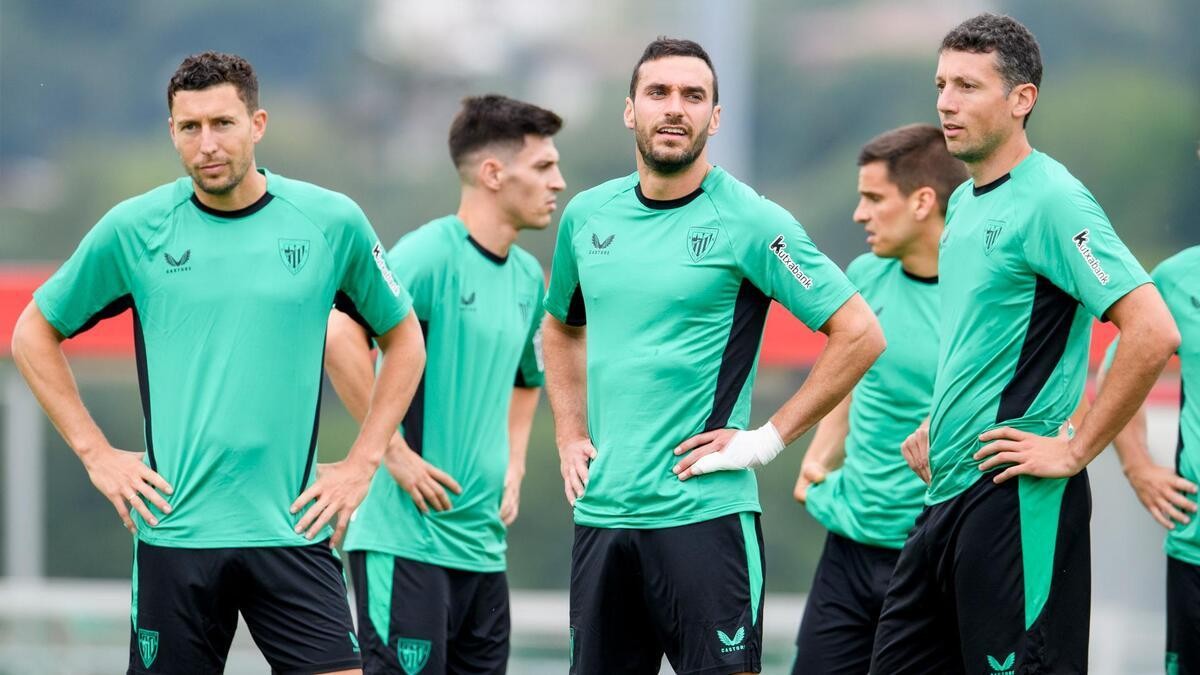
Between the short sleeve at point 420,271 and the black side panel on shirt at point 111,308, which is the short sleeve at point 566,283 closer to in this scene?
the short sleeve at point 420,271

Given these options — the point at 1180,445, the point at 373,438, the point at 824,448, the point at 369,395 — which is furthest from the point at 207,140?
the point at 1180,445

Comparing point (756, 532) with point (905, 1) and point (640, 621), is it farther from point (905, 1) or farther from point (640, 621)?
point (905, 1)

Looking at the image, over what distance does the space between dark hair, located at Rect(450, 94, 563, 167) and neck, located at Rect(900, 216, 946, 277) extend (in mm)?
1533

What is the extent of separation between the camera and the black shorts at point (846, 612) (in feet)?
20.4

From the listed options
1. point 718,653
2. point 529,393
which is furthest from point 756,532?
point 529,393

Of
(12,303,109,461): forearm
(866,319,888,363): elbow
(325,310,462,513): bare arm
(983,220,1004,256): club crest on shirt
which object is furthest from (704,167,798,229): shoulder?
(12,303,109,461): forearm

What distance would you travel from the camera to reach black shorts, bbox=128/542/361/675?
508 cm

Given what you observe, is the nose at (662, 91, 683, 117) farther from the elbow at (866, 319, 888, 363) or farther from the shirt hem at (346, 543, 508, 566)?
the shirt hem at (346, 543, 508, 566)

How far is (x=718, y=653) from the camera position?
196 inches

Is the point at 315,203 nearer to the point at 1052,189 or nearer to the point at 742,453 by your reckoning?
the point at 742,453

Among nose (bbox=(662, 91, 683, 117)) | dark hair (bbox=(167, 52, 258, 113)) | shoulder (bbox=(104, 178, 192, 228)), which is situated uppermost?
dark hair (bbox=(167, 52, 258, 113))

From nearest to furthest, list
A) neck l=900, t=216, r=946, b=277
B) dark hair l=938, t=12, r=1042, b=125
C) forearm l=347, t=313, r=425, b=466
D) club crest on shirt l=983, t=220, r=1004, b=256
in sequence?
club crest on shirt l=983, t=220, r=1004, b=256, dark hair l=938, t=12, r=1042, b=125, forearm l=347, t=313, r=425, b=466, neck l=900, t=216, r=946, b=277

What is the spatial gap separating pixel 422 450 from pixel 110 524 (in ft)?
76.9

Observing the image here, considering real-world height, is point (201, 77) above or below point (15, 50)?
below
